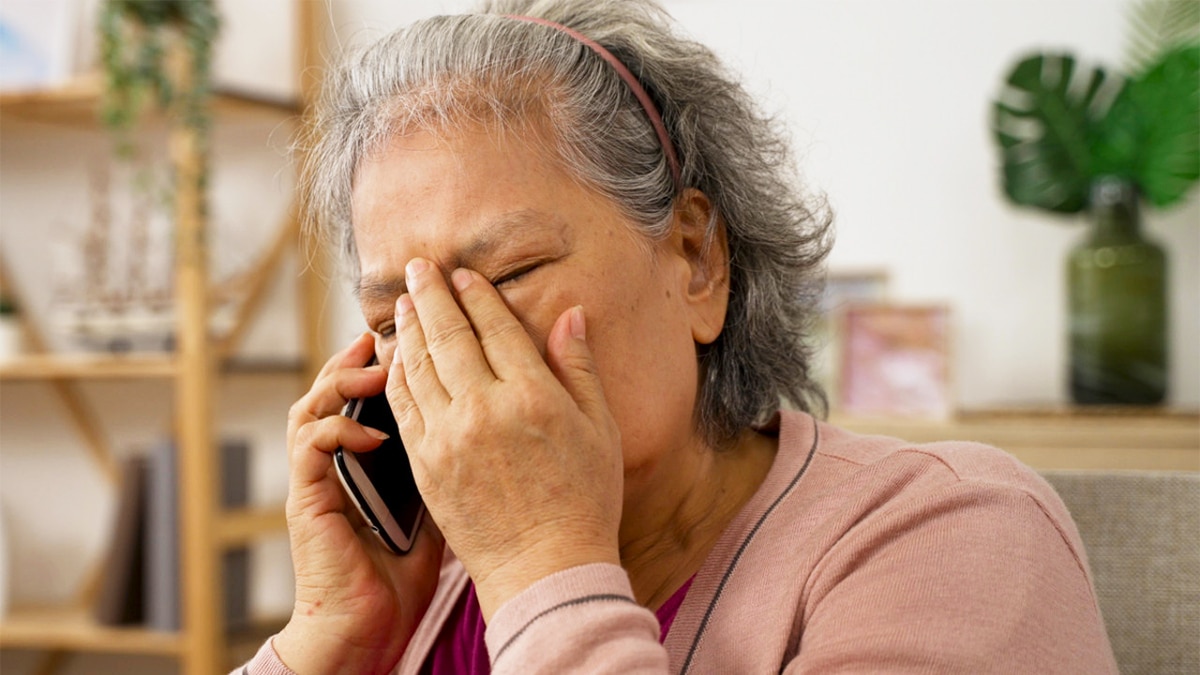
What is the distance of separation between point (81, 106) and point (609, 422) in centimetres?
231

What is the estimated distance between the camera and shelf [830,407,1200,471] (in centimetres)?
203

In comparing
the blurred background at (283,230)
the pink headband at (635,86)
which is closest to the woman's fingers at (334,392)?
the pink headband at (635,86)

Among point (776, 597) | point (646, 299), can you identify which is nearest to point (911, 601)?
point (776, 597)

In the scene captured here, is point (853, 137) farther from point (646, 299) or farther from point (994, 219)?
point (646, 299)

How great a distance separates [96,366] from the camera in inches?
108

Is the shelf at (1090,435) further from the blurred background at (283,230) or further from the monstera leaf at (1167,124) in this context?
the monstera leaf at (1167,124)

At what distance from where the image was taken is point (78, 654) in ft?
10.7

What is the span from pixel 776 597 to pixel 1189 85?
161cm

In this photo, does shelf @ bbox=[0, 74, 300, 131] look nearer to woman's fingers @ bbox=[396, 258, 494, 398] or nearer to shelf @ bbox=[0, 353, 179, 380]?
shelf @ bbox=[0, 353, 179, 380]

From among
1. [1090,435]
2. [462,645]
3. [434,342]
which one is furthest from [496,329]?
[1090,435]

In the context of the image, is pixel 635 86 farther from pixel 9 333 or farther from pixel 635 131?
pixel 9 333

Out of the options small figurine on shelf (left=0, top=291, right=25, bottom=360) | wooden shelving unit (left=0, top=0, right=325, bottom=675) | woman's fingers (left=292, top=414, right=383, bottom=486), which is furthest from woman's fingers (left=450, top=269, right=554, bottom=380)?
small figurine on shelf (left=0, top=291, right=25, bottom=360)

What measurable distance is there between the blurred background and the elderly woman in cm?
90

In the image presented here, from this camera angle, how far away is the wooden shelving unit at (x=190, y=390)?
2656 millimetres
